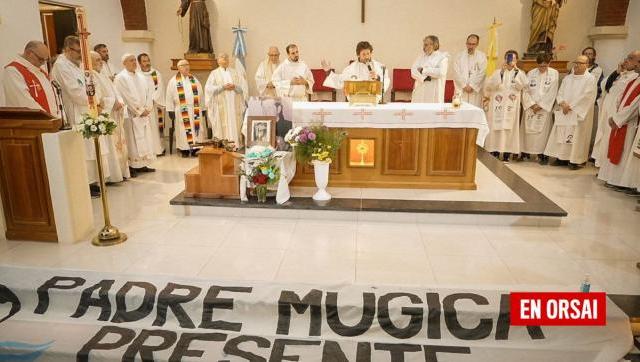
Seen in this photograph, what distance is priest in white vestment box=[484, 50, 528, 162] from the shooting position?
843 cm

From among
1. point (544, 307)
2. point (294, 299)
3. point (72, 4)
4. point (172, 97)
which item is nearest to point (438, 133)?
point (544, 307)

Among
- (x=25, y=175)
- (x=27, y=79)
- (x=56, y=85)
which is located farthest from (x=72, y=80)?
(x=25, y=175)

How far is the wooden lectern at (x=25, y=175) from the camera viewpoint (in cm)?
458

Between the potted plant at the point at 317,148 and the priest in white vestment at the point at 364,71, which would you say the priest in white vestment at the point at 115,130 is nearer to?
the potted plant at the point at 317,148

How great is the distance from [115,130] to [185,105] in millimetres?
2108

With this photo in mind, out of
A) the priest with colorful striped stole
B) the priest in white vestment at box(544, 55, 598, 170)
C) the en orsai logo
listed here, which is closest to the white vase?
the en orsai logo

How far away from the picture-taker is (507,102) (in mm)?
8484

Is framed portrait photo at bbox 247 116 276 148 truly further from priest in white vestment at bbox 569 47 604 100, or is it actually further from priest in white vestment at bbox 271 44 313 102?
priest in white vestment at bbox 569 47 604 100

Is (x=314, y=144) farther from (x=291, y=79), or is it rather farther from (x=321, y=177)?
(x=291, y=79)

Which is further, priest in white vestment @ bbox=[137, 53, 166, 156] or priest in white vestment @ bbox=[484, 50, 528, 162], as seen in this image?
priest in white vestment @ bbox=[137, 53, 166, 156]

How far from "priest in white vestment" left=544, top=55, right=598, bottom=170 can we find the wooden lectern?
744cm

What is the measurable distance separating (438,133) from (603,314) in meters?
3.15

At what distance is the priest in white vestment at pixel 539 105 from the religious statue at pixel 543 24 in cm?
96

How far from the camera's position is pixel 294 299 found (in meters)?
3.60
